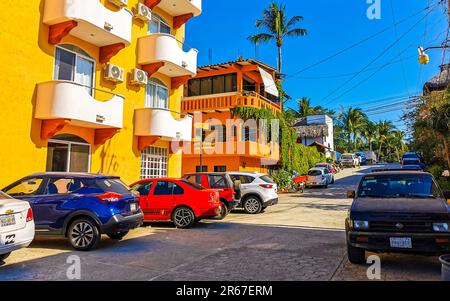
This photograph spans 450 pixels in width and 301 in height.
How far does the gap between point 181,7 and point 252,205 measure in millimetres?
10888

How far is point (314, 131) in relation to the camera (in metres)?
50.7

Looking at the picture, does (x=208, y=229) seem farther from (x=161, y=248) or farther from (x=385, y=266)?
(x=385, y=266)

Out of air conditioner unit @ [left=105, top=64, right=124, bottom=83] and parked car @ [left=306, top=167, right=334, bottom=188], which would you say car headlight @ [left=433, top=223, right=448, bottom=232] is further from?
parked car @ [left=306, top=167, right=334, bottom=188]

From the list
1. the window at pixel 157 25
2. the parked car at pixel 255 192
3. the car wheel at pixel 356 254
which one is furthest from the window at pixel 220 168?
the car wheel at pixel 356 254

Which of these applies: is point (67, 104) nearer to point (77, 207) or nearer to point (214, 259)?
point (77, 207)

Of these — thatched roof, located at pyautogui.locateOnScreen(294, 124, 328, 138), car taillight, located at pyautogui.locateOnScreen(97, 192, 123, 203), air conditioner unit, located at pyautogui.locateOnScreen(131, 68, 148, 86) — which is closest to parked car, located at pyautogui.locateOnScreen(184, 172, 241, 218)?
air conditioner unit, located at pyautogui.locateOnScreen(131, 68, 148, 86)

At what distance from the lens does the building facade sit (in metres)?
50.4

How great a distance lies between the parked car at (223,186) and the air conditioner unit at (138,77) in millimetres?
4930

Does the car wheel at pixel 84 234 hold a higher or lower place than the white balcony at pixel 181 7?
lower

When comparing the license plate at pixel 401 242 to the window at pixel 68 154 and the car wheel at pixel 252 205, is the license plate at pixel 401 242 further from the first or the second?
the window at pixel 68 154

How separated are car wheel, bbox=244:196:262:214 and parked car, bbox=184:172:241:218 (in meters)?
1.34

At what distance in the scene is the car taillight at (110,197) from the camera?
759cm

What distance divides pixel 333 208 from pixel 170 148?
349 inches
